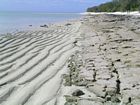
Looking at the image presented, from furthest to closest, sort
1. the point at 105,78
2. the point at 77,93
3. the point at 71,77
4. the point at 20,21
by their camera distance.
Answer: the point at 20,21 → the point at 71,77 → the point at 105,78 → the point at 77,93

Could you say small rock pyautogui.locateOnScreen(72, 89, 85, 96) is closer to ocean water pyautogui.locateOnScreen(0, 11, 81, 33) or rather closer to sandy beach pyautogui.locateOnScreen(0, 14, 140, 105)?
sandy beach pyautogui.locateOnScreen(0, 14, 140, 105)

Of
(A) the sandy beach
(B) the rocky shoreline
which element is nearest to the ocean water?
(A) the sandy beach

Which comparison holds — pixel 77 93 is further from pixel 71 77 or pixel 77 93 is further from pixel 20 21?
pixel 20 21

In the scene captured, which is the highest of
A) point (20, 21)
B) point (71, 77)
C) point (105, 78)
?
point (105, 78)

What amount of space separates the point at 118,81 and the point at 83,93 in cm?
81

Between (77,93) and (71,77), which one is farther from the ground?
(77,93)

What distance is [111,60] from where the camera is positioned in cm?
809

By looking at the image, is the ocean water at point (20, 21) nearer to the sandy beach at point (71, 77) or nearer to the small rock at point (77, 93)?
the sandy beach at point (71, 77)

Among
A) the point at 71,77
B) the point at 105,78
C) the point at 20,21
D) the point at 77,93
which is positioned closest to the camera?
the point at 77,93

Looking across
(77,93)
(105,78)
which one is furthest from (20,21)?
(77,93)

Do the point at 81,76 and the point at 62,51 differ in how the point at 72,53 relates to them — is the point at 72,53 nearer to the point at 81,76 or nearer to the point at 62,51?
the point at 62,51

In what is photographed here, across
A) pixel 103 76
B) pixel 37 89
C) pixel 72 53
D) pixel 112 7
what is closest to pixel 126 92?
pixel 103 76

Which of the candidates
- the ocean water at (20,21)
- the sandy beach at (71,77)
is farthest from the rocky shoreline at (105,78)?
the ocean water at (20,21)

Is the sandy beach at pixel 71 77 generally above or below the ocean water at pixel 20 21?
above
